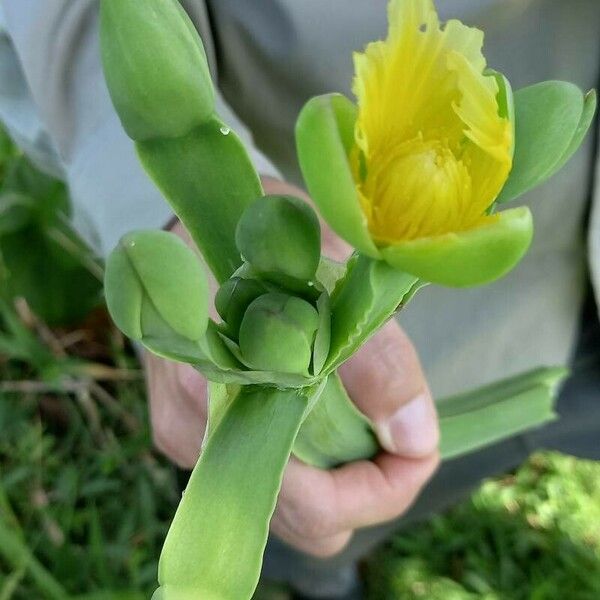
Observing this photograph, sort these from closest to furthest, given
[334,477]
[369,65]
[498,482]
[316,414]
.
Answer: [369,65], [316,414], [334,477], [498,482]

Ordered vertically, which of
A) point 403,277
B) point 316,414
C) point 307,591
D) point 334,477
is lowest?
point 307,591

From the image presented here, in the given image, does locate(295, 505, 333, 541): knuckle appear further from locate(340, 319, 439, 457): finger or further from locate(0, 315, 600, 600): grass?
locate(0, 315, 600, 600): grass

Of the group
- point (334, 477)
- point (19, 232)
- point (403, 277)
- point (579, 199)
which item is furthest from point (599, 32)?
point (19, 232)

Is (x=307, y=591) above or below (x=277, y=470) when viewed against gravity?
below

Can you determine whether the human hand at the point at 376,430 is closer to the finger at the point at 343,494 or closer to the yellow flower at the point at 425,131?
the finger at the point at 343,494

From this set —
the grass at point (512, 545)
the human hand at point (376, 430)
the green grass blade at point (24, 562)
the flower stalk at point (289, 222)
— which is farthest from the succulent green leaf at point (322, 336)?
the grass at point (512, 545)

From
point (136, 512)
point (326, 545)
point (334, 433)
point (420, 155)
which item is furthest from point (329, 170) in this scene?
point (136, 512)

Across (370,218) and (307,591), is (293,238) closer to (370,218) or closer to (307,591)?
(370,218)
